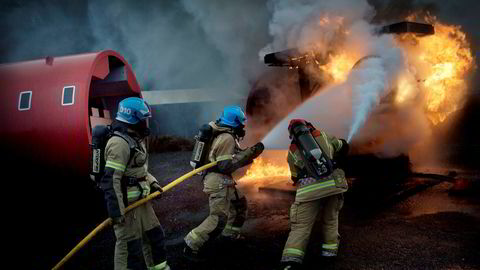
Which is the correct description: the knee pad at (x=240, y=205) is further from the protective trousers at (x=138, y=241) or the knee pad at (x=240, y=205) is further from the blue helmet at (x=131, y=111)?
the blue helmet at (x=131, y=111)

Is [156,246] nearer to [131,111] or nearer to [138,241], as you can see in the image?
[138,241]

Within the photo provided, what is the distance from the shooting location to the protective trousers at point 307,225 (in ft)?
11.2

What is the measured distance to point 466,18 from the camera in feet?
32.2

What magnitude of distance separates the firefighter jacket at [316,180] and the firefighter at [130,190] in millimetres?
1556

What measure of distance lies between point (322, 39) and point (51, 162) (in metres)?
6.11

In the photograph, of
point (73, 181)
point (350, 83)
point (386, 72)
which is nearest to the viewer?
point (73, 181)

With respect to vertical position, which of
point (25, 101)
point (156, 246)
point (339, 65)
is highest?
point (339, 65)

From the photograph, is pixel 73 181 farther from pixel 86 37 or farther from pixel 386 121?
pixel 86 37

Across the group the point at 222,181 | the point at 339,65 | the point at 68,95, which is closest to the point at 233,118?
the point at 222,181

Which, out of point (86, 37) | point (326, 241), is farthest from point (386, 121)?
point (86, 37)

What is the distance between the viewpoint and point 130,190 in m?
3.31

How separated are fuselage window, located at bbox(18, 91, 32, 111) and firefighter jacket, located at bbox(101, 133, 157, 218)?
3.67 m

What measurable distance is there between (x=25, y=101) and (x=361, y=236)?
19.4ft

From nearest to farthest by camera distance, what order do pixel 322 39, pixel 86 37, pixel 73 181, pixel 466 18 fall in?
pixel 73 181
pixel 322 39
pixel 466 18
pixel 86 37
